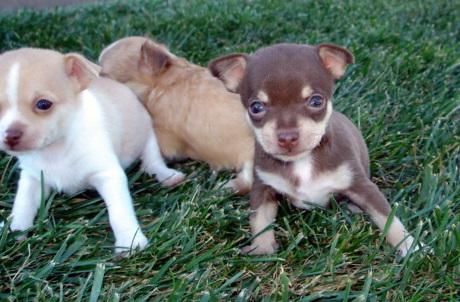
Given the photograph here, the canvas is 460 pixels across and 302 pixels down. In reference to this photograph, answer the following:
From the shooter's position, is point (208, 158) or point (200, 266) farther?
point (208, 158)

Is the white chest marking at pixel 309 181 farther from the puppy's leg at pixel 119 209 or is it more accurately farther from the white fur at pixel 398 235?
the puppy's leg at pixel 119 209

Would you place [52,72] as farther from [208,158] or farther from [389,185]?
[389,185]

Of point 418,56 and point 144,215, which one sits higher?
point 144,215

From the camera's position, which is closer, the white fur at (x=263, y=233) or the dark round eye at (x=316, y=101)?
the dark round eye at (x=316, y=101)

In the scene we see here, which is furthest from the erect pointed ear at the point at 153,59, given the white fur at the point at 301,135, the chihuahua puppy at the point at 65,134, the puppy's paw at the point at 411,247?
the puppy's paw at the point at 411,247

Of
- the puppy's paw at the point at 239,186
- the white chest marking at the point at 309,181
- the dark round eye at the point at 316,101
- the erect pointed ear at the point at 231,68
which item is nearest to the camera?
the dark round eye at the point at 316,101

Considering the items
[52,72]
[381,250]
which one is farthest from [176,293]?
[52,72]
